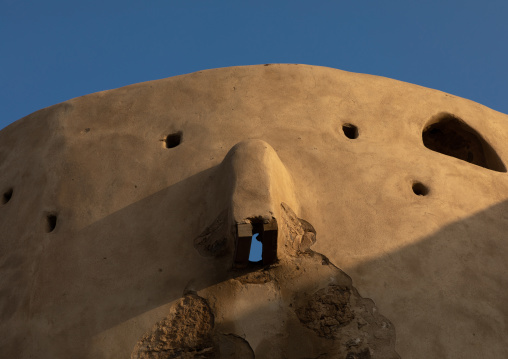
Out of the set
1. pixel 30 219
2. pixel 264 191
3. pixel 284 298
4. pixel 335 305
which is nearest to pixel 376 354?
pixel 335 305

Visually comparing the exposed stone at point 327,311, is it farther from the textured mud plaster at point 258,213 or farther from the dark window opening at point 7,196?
the dark window opening at point 7,196

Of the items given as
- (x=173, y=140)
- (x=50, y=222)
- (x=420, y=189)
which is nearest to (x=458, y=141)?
(x=420, y=189)

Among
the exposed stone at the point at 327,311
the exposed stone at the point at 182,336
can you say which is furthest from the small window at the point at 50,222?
the exposed stone at the point at 327,311

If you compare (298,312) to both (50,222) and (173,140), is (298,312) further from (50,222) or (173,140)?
(50,222)

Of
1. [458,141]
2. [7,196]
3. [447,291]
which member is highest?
[458,141]

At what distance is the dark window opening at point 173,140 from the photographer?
7.66m

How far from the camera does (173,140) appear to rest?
25.3ft

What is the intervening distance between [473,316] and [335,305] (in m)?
1.30

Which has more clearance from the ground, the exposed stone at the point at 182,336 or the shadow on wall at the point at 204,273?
the shadow on wall at the point at 204,273

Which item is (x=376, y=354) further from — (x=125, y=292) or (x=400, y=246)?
(x=125, y=292)

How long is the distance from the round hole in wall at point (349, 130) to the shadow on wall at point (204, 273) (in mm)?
1529

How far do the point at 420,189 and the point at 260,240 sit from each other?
199 centimetres

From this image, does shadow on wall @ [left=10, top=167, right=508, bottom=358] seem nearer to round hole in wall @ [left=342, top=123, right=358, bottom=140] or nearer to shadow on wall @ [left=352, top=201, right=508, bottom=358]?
shadow on wall @ [left=352, top=201, right=508, bottom=358]

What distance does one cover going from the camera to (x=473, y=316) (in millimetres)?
6402
